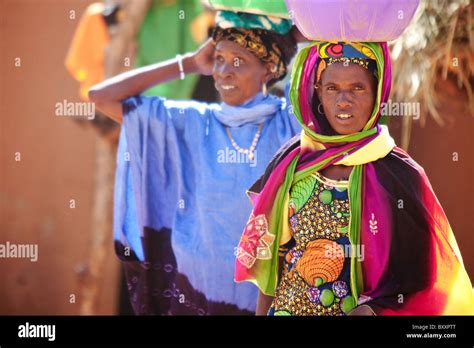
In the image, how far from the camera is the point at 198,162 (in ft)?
19.3

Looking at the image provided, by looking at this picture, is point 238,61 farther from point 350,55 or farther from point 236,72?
point 350,55

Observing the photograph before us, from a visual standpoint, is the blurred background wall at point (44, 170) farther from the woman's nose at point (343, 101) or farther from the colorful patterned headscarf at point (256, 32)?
the woman's nose at point (343, 101)

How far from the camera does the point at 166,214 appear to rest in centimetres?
599

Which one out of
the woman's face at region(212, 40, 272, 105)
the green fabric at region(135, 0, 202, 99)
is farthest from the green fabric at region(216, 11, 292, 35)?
the green fabric at region(135, 0, 202, 99)

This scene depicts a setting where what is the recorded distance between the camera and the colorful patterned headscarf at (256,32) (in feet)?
18.7

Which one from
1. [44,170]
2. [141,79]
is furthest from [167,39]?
[141,79]

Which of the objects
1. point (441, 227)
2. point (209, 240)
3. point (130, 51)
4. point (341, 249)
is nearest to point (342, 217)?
point (341, 249)

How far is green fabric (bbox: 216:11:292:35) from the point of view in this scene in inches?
224

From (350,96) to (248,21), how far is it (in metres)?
0.96

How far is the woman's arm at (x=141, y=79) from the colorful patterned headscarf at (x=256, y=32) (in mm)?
162

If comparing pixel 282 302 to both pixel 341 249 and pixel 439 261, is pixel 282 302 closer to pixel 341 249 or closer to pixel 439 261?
pixel 341 249

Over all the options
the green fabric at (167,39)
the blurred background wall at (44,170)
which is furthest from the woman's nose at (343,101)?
the blurred background wall at (44,170)

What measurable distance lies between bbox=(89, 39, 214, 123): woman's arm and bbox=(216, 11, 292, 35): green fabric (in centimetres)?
23

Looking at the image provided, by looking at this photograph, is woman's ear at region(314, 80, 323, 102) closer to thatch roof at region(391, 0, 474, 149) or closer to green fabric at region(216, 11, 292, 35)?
green fabric at region(216, 11, 292, 35)
